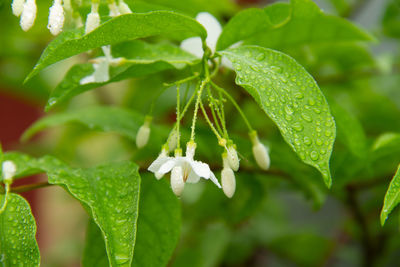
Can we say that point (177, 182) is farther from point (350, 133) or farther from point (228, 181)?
point (350, 133)

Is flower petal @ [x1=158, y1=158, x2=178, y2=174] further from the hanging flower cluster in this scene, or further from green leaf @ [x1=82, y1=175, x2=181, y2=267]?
green leaf @ [x1=82, y1=175, x2=181, y2=267]

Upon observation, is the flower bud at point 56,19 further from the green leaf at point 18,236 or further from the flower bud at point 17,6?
the green leaf at point 18,236

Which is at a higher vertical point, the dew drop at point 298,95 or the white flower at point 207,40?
the dew drop at point 298,95

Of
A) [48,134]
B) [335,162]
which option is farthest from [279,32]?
[48,134]

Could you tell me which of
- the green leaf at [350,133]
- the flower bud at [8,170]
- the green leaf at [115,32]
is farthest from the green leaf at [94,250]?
the green leaf at [350,133]

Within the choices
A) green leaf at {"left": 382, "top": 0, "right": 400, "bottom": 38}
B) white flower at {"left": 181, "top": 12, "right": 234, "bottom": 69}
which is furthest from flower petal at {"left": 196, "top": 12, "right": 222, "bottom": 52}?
green leaf at {"left": 382, "top": 0, "right": 400, "bottom": 38}
